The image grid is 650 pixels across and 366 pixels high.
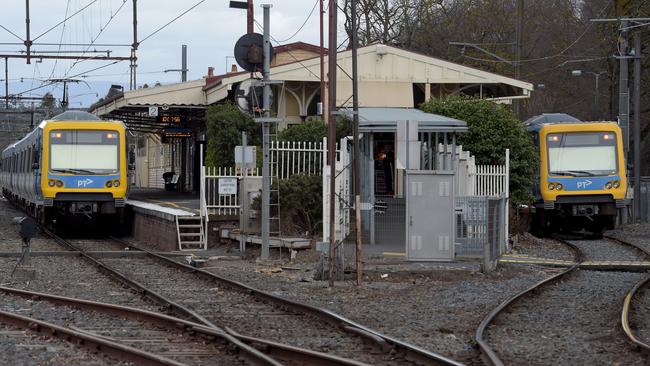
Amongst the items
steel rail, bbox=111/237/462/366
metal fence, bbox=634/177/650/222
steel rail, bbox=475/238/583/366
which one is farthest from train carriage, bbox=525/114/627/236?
steel rail, bbox=111/237/462/366

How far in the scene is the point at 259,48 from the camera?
20.4m

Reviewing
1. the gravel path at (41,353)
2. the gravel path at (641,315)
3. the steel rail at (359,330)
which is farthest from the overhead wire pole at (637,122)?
the gravel path at (41,353)

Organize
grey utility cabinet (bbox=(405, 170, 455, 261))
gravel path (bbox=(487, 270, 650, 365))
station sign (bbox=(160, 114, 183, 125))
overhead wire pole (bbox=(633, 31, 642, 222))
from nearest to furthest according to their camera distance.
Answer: gravel path (bbox=(487, 270, 650, 365)), grey utility cabinet (bbox=(405, 170, 455, 261)), overhead wire pole (bbox=(633, 31, 642, 222)), station sign (bbox=(160, 114, 183, 125))

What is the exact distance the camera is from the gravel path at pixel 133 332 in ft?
31.7

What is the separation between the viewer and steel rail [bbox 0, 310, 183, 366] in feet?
29.7

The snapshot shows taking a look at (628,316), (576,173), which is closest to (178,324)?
(628,316)

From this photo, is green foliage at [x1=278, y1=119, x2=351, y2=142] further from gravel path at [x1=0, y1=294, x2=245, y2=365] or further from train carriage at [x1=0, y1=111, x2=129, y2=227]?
gravel path at [x1=0, y1=294, x2=245, y2=365]

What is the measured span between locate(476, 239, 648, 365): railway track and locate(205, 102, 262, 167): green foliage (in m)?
14.9

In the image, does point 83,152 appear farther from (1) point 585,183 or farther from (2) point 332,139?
(1) point 585,183

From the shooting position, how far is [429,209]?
18062 mm

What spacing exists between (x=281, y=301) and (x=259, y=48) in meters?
8.13

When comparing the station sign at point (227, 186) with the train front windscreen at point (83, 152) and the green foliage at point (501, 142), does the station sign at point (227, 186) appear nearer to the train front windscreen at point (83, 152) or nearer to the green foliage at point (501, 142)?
the train front windscreen at point (83, 152)

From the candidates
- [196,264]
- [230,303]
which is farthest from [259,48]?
[230,303]

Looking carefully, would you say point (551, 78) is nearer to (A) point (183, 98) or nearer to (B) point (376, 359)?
(A) point (183, 98)
